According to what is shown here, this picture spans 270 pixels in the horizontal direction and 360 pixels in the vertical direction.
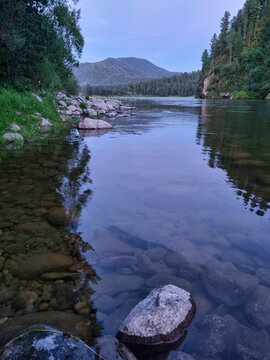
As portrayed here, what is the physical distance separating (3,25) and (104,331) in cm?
1884

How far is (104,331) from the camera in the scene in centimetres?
216

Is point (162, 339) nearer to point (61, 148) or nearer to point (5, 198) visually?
point (5, 198)

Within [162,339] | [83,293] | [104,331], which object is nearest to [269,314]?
[162,339]

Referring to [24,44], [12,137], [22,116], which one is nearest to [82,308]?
[12,137]

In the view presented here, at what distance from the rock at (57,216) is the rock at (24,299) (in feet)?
4.72

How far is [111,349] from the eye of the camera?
1951 mm

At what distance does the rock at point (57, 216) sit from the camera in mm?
3973

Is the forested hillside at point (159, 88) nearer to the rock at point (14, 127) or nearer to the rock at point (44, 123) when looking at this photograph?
the rock at point (44, 123)

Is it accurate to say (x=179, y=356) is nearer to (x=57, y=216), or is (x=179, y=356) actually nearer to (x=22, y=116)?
(x=57, y=216)

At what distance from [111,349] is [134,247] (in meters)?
1.48

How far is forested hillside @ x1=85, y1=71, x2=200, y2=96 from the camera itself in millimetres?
170625

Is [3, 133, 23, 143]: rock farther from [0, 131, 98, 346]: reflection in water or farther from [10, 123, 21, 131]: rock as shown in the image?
[0, 131, 98, 346]: reflection in water

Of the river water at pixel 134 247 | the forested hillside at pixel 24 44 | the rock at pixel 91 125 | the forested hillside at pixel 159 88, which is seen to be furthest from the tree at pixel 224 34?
the river water at pixel 134 247

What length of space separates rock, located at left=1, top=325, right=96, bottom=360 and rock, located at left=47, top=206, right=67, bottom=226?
2.21m
